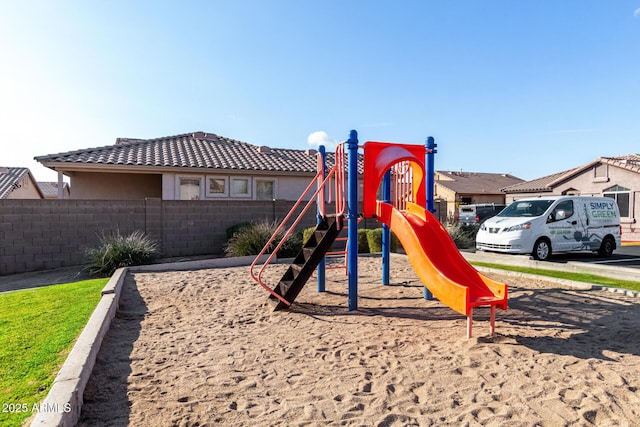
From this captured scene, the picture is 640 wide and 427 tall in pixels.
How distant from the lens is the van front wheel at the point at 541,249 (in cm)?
1176

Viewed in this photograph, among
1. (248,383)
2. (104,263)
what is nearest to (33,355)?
(248,383)

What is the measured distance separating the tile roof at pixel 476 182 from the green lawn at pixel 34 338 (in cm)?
3953

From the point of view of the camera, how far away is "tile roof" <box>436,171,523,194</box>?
43719 mm

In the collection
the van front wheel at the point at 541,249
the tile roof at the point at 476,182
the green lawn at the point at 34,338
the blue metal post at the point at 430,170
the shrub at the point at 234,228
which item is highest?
the tile roof at the point at 476,182

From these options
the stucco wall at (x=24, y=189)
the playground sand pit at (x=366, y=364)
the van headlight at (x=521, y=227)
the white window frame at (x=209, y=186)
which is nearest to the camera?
the playground sand pit at (x=366, y=364)

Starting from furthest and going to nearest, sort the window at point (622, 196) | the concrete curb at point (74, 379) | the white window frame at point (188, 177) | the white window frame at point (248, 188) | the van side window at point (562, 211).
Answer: the window at point (622, 196) → the white window frame at point (248, 188) → the white window frame at point (188, 177) → the van side window at point (562, 211) → the concrete curb at point (74, 379)

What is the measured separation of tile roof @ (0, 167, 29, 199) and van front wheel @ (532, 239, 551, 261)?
2635 centimetres

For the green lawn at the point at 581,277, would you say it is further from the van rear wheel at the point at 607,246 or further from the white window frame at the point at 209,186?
the white window frame at the point at 209,186

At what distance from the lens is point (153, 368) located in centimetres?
418

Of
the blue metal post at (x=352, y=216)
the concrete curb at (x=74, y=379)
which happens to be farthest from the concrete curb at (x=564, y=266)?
the concrete curb at (x=74, y=379)

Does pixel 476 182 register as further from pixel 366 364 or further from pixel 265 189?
pixel 366 364

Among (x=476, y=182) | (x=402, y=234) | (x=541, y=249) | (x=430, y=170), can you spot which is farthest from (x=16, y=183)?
(x=476, y=182)

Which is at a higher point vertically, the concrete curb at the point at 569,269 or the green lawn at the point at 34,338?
the concrete curb at the point at 569,269

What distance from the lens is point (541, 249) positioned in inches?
466
